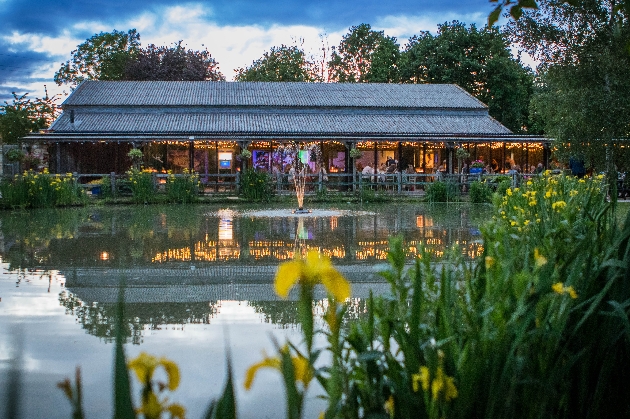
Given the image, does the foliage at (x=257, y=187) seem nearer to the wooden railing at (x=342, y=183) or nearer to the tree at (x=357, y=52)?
the wooden railing at (x=342, y=183)

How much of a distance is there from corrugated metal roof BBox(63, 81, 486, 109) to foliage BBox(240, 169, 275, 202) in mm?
10937

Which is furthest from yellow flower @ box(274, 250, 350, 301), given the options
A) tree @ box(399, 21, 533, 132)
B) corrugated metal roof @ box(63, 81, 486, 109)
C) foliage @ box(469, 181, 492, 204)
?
tree @ box(399, 21, 533, 132)

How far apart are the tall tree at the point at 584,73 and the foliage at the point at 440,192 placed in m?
3.86

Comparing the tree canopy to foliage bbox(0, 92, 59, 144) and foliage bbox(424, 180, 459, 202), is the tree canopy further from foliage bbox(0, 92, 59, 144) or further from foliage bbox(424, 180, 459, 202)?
foliage bbox(424, 180, 459, 202)

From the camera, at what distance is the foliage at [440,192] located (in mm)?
24859

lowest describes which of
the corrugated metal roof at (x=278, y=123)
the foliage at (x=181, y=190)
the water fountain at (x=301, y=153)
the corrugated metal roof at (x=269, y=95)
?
the foliage at (x=181, y=190)

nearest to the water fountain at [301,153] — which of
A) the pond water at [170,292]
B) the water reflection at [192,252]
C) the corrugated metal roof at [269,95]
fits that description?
the corrugated metal roof at [269,95]

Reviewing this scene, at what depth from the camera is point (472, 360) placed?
1.92m

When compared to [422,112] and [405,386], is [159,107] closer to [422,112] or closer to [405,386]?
[422,112]

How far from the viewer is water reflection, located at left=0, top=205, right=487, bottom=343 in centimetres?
612

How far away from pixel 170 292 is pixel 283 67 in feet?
168

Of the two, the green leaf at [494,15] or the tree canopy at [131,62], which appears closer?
the green leaf at [494,15]

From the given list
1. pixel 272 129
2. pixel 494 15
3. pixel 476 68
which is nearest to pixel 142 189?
pixel 272 129

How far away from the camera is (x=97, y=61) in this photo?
60.8 metres
